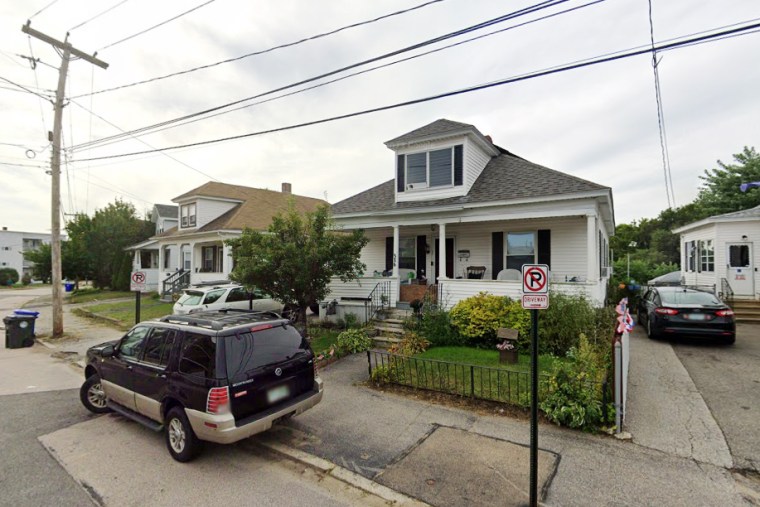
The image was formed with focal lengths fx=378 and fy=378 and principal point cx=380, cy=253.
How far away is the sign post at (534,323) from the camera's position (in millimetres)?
3545

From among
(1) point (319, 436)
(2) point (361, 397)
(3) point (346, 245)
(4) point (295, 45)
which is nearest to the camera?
(1) point (319, 436)

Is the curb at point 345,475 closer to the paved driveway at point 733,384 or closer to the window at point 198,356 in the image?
the window at point 198,356

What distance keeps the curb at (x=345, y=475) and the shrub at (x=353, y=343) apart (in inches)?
180

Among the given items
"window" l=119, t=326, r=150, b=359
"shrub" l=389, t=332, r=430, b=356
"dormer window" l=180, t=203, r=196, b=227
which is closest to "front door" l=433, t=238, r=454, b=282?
"shrub" l=389, t=332, r=430, b=356

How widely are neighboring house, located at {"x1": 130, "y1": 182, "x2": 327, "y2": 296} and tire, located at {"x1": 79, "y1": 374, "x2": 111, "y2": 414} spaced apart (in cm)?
1583

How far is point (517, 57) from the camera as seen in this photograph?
24.4 feet

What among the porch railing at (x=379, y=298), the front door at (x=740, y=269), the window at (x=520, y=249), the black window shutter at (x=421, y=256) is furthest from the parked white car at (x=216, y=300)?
the front door at (x=740, y=269)

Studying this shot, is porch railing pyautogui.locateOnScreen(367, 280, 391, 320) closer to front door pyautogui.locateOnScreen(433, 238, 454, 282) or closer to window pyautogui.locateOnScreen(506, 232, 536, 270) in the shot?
front door pyautogui.locateOnScreen(433, 238, 454, 282)

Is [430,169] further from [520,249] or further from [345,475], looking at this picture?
[345,475]

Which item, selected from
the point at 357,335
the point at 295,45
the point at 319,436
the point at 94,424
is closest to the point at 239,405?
the point at 319,436

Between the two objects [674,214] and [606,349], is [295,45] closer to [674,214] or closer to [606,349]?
[606,349]

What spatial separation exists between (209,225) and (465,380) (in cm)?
2154

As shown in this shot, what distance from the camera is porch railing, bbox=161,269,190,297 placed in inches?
923

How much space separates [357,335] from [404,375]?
2866 millimetres
